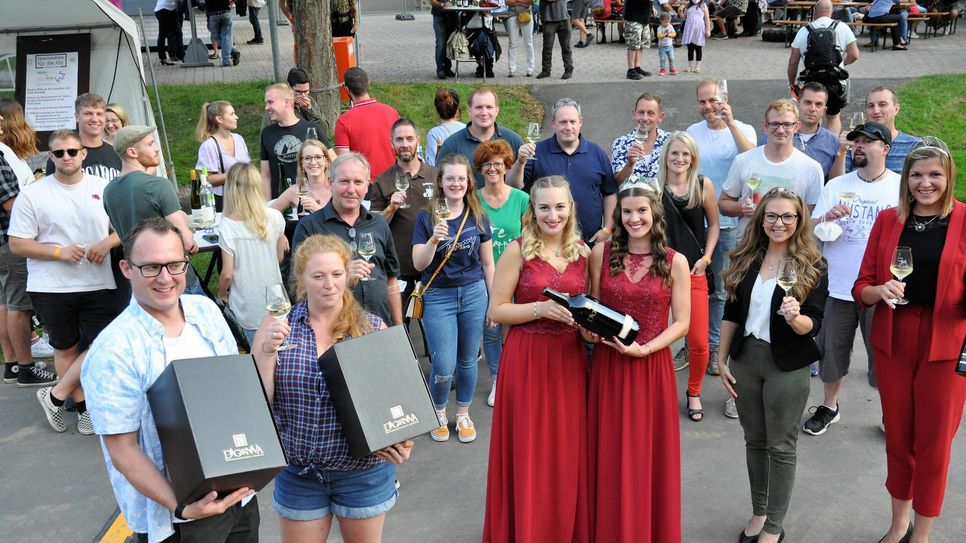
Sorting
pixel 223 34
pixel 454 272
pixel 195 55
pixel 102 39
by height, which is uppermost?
pixel 223 34

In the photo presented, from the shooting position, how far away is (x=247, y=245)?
5.77 metres

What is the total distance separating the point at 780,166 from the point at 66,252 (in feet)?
16.9

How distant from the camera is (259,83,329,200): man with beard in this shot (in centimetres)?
769

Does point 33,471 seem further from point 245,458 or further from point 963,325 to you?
point 963,325

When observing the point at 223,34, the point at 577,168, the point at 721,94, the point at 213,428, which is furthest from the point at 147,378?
the point at 223,34

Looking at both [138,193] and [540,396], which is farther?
[138,193]

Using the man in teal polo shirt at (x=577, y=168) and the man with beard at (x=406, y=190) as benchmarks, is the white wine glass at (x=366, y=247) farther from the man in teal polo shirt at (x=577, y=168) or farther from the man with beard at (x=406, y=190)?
the man in teal polo shirt at (x=577, y=168)

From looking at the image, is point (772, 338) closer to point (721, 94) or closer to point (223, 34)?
point (721, 94)

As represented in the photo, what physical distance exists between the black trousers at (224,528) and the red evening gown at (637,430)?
5.89ft

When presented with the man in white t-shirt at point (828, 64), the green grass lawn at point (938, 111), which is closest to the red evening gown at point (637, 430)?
the man in white t-shirt at point (828, 64)

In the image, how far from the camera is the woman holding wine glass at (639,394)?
4.38m

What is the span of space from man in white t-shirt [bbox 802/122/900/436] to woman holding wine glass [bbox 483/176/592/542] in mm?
2248

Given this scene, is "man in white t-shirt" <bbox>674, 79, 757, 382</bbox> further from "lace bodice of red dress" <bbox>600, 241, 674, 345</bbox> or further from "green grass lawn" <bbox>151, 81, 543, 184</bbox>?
"green grass lawn" <bbox>151, 81, 543, 184</bbox>

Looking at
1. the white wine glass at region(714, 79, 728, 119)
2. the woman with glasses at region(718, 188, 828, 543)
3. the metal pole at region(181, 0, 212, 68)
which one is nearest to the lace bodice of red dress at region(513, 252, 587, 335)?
the woman with glasses at region(718, 188, 828, 543)
